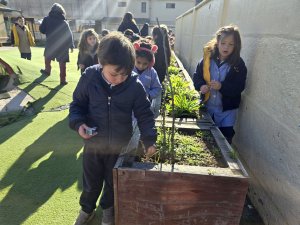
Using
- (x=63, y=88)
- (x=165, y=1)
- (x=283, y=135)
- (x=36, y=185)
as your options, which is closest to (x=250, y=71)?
(x=283, y=135)

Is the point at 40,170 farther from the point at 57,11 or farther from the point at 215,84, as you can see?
the point at 57,11

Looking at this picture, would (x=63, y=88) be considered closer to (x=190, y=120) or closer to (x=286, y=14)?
(x=190, y=120)

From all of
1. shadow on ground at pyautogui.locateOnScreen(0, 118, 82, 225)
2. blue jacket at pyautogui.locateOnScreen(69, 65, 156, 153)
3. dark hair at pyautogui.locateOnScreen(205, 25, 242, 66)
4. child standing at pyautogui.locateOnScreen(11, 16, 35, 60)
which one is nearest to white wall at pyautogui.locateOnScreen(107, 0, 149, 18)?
child standing at pyautogui.locateOnScreen(11, 16, 35, 60)

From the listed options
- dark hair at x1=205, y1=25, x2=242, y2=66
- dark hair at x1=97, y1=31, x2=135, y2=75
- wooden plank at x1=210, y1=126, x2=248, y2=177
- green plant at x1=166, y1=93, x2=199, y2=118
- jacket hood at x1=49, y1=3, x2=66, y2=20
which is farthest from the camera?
jacket hood at x1=49, y1=3, x2=66, y2=20

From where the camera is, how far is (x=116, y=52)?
6.41 ft

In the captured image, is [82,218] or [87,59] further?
[87,59]

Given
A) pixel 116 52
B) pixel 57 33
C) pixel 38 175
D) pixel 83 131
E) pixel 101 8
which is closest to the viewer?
pixel 116 52

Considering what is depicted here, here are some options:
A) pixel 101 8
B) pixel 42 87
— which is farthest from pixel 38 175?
pixel 101 8

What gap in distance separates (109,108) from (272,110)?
1569 mm

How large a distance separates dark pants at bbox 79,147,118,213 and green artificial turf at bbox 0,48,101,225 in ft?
0.91

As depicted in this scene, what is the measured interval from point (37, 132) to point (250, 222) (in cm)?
366

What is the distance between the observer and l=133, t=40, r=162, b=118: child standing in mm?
3211

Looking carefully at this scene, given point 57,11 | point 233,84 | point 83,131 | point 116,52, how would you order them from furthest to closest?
1. point 57,11
2. point 233,84
3. point 83,131
4. point 116,52

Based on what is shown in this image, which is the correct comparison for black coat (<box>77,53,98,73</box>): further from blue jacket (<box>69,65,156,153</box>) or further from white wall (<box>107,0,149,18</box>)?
white wall (<box>107,0,149,18</box>)
